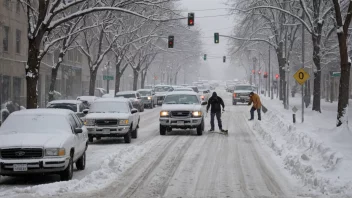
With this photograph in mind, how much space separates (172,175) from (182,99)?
42.2ft

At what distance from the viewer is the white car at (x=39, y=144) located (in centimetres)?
1145

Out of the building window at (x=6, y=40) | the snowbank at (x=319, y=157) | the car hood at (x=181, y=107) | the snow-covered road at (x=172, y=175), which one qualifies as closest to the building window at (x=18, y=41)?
the building window at (x=6, y=40)

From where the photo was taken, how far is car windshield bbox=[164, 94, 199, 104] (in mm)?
25678

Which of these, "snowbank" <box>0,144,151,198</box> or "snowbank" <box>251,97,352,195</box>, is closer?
"snowbank" <box>0,144,151,198</box>

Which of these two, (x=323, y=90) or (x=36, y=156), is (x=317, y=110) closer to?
(x=36, y=156)

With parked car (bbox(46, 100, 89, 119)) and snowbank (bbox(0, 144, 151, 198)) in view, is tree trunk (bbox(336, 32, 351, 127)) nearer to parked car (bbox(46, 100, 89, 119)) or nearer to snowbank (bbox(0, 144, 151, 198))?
snowbank (bbox(0, 144, 151, 198))

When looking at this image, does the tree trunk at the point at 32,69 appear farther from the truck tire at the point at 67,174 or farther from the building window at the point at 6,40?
the building window at the point at 6,40

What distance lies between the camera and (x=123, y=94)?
1625 inches

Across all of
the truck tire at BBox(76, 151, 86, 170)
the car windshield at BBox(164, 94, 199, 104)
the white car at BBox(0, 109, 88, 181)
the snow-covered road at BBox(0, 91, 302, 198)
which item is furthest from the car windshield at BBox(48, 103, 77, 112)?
the white car at BBox(0, 109, 88, 181)

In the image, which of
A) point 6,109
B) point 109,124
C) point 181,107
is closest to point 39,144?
point 109,124

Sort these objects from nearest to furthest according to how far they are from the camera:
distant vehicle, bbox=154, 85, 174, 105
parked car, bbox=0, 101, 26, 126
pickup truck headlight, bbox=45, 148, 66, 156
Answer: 1. pickup truck headlight, bbox=45, 148, 66, 156
2. parked car, bbox=0, 101, 26, 126
3. distant vehicle, bbox=154, 85, 174, 105

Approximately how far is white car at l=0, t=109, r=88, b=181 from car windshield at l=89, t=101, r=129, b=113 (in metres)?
7.94

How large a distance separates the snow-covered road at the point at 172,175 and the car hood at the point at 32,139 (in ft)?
2.73

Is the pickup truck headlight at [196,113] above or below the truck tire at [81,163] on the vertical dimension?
above
